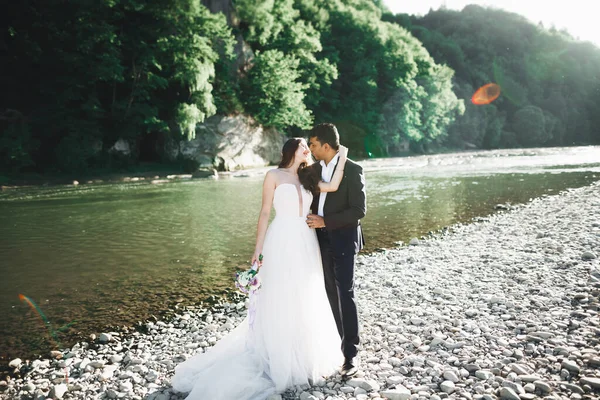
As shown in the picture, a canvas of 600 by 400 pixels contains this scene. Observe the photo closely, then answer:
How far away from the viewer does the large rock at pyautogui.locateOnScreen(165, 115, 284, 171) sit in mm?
37594

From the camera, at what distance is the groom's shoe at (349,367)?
161 inches

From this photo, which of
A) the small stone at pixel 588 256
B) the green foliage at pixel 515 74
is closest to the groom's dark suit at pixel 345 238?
the small stone at pixel 588 256

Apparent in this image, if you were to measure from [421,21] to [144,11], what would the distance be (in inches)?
4599

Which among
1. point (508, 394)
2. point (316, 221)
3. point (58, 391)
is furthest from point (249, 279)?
point (508, 394)

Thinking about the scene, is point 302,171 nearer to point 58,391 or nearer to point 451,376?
point 451,376

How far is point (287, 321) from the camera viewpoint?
13.5ft

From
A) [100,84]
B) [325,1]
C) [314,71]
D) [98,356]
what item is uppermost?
[325,1]

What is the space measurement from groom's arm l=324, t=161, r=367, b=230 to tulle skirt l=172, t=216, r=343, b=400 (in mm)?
307

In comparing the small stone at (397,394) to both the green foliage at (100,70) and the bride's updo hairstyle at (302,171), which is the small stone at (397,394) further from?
the green foliage at (100,70)

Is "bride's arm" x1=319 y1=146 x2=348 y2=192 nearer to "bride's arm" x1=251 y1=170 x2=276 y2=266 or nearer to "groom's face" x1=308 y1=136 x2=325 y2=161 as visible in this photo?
"groom's face" x1=308 y1=136 x2=325 y2=161

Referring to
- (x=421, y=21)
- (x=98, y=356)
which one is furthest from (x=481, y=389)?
(x=421, y=21)

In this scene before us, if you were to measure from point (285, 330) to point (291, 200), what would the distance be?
129 cm

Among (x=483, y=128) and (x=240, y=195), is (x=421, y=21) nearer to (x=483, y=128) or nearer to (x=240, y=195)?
(x=483, y=128)

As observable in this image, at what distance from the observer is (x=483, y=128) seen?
298 ft
